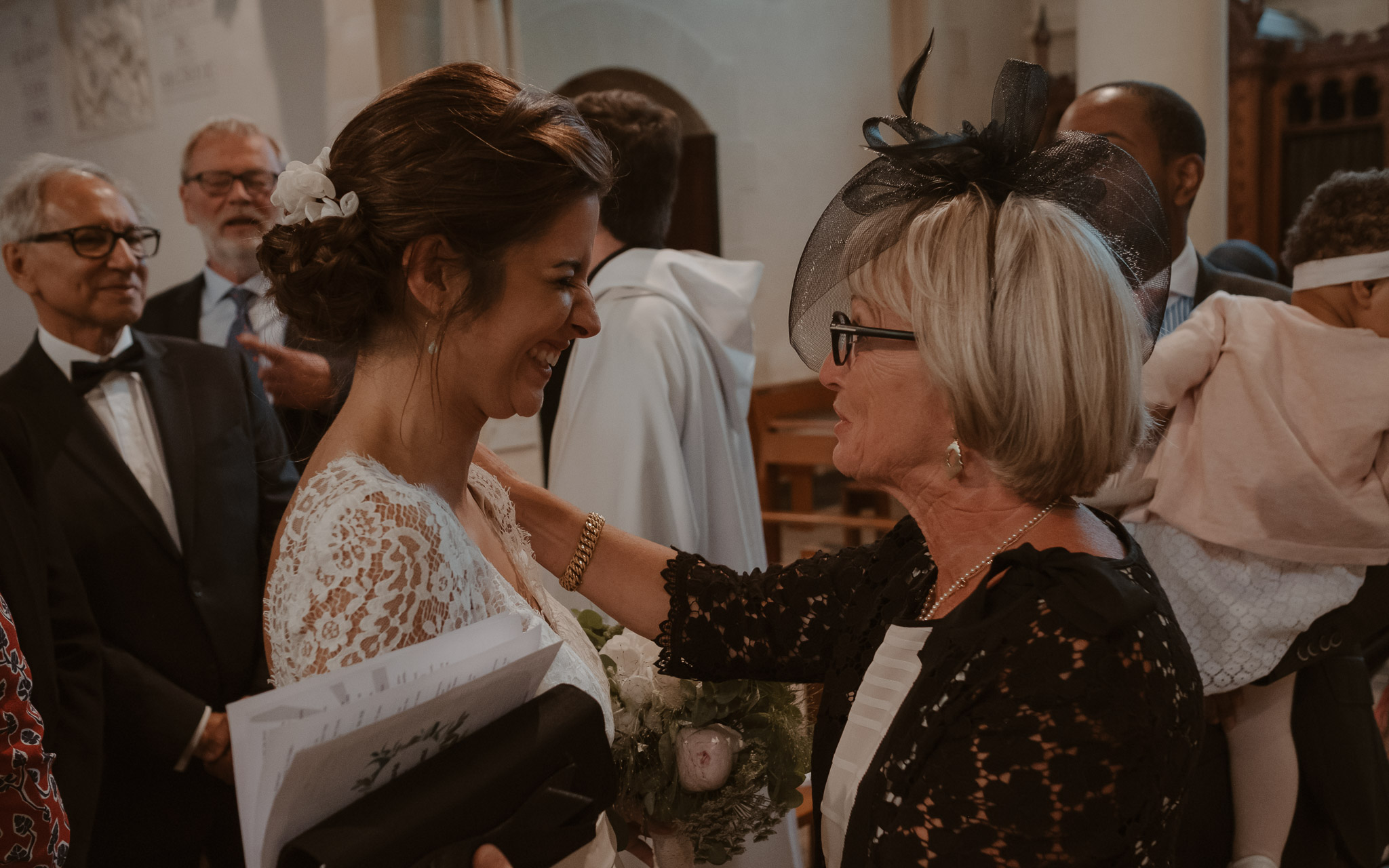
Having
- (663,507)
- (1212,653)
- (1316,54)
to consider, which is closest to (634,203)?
(663,507)

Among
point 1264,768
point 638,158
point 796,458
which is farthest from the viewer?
point 796,458

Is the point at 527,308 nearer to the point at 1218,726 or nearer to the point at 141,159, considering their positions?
the point at 1218,726

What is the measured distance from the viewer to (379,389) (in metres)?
1.46

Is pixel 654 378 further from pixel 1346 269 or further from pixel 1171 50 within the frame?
pixel 1171 50

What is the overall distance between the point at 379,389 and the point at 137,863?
165 centimetres

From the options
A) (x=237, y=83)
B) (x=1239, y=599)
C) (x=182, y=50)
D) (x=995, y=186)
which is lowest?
(x=1239, y=599)

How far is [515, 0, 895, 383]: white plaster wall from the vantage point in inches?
321

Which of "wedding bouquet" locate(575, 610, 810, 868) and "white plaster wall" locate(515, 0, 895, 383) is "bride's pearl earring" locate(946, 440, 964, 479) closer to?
"wedding bouquet" locate(575, 610, 810, 868)

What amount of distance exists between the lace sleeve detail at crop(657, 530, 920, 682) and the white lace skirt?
0.96 meters

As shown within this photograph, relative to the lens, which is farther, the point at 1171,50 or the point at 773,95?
the point at 773,95

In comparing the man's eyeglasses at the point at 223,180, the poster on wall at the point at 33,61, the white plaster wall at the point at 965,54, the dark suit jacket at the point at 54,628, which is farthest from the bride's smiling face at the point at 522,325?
the white plaster wall at the point at 965,54

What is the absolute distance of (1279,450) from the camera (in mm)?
2258

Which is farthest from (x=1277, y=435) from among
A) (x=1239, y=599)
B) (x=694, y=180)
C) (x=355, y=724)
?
(x=694, y=180)

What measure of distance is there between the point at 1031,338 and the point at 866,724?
1.80ft
